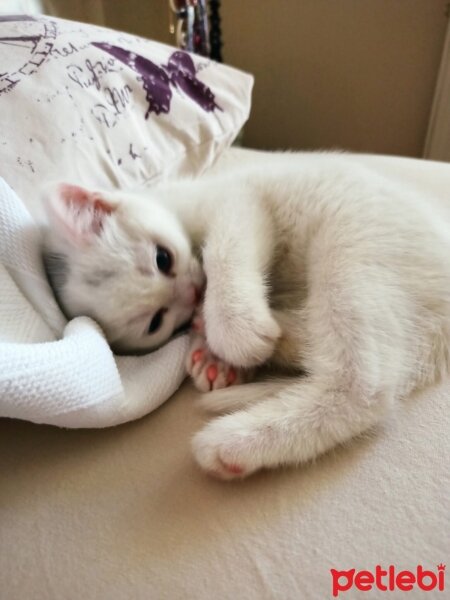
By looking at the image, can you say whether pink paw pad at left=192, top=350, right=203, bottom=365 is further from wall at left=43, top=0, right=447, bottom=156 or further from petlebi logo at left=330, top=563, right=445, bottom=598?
wall at left=43, top=0, right=447, bottom=156

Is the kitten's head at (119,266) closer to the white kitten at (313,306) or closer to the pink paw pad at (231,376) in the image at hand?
the white kitten at (313,306)

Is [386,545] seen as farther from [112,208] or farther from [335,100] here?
[335,100]

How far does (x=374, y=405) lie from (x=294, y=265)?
0.33 meters

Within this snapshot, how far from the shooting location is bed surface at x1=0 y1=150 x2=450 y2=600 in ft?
1.69

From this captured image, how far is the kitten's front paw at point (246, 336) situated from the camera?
0.73m

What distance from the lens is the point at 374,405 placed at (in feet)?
2.15

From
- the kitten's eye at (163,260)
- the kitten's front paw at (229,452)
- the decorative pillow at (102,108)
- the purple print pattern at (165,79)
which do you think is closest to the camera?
the kitten's front paw at (229,452)

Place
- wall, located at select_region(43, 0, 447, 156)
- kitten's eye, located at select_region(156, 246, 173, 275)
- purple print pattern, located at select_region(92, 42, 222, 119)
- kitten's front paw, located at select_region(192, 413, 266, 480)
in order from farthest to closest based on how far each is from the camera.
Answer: wall, located at select_region(43, 0, 447, 156), purple print pattern, located at select_region(92, 42, 222, 119), kitten's eye, located at select_region(156, 246, 173, 275), kitten's front paw, located at select_region(192, 413, 266, 480)

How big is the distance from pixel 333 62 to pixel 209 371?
6.47ft

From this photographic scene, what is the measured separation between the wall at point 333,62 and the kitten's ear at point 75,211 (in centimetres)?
167

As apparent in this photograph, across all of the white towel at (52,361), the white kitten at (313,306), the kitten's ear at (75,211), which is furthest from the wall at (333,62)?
the white towel at (52,361)

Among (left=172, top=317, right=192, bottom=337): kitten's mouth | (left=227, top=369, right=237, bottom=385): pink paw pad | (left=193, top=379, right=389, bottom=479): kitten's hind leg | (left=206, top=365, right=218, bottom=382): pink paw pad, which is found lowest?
(left=172, top=317, right=192, bottom=337): kitten's mouth

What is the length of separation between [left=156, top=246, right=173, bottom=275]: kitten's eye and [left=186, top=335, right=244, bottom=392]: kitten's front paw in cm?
15

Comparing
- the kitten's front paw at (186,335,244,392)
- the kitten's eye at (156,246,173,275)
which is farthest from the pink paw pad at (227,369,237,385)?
the kitten's eye at (156,246,173,275)
